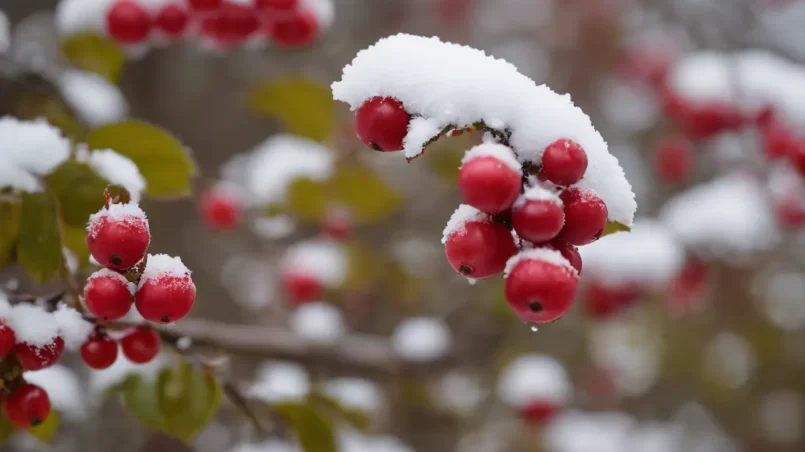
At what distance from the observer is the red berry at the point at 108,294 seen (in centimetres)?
73

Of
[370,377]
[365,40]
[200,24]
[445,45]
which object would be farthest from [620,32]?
[445,45]

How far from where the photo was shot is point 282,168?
2.12m

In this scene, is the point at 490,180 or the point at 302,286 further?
the point at 302,286

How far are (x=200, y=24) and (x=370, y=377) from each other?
1323 millimetres

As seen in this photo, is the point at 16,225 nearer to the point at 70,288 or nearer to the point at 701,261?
the point at 70,288

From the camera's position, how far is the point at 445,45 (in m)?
0.81

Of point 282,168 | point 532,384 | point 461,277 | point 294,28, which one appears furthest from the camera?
point 461,277

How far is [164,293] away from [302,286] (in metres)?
1.69

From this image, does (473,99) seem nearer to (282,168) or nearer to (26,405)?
(26,405)

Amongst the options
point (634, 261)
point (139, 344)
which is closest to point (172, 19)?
point (139, 344)

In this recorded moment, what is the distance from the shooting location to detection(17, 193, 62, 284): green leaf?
91 cm

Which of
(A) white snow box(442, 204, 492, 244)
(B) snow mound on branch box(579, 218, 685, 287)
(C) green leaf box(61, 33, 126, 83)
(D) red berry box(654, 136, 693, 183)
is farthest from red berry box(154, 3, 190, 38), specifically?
(D) red berry box(654, 136, 693, 183)

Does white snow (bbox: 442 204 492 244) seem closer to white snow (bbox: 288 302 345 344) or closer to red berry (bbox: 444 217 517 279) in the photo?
red berry (bbox: 444 217 517 279)

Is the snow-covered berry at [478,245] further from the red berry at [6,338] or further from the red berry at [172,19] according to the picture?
the red berry at [172,19]
